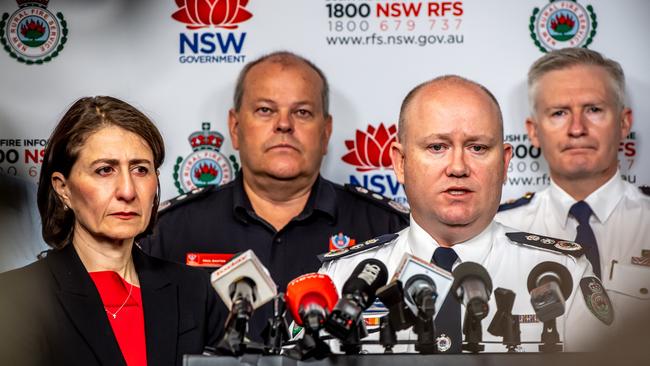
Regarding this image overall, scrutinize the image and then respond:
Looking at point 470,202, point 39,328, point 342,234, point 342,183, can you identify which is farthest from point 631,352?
point 342,183

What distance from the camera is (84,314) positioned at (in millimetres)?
2268

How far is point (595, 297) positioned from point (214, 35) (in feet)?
8.01

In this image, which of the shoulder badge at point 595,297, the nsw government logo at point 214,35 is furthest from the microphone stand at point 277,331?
the nsw government logo at point 214,35

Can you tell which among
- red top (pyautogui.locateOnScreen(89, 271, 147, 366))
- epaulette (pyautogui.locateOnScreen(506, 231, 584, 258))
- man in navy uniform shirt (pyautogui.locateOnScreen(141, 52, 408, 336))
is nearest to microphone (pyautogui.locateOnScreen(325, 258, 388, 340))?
red top (pyautogui.locateOnScreen(89, 271, 147, 366))

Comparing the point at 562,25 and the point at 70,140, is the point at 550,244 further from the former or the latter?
the point at 562,25

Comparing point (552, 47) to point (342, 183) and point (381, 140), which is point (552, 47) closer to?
point (381, 140)

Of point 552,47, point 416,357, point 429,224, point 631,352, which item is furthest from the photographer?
point 552,47

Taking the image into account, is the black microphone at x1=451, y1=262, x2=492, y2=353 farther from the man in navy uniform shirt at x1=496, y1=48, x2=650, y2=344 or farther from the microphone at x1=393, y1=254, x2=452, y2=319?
the man in navy uniform shirt at x1=496, y1=48, x2=650, y2=344

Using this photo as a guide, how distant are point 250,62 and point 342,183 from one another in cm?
73

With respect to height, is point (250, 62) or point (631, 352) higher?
point (250, 62)

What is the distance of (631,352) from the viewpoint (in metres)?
0.64

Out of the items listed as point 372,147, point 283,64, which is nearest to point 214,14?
point 283,64

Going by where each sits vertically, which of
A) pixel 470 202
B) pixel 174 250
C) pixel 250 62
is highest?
pixel 250 62

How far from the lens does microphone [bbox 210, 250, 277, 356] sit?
168cm
